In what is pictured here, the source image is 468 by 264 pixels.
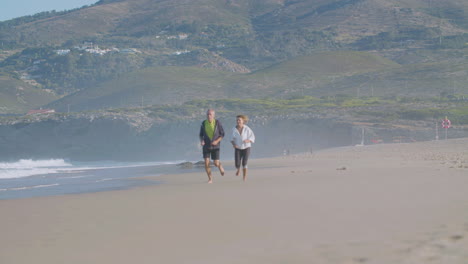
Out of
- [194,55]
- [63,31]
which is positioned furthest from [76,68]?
[63,31]

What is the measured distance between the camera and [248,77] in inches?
3580

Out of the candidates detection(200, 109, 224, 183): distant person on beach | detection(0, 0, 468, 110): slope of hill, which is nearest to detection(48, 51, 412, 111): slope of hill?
detection(0, 0, 468, 110): slope of hill

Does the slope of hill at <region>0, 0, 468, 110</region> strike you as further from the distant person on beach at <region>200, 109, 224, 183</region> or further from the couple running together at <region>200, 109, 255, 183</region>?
the distant person on beach at <region>200, 109, 224, 183</region>

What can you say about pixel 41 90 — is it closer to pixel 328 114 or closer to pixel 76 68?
pixel 76 68

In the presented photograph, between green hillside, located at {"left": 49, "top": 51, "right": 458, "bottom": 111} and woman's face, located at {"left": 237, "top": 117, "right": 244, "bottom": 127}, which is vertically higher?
green hillside, located at {"left": 49, "top": 51, "right": 458, "bottom": 111}

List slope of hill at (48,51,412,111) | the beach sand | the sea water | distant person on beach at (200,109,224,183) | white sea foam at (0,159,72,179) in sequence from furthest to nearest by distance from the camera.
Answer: slope of hill at (48,51,412,111)
white sea foam at (0,159,72,179)
the sea water
distant person on beach at (200,109,224,183)
the beach sand

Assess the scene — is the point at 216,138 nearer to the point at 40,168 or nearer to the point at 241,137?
the point at 241,137

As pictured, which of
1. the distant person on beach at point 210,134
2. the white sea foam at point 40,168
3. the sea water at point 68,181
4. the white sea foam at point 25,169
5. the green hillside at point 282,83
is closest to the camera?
the distant person on beach at point 210,134

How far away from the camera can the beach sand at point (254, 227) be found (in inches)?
196

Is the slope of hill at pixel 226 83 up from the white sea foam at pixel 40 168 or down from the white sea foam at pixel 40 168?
up

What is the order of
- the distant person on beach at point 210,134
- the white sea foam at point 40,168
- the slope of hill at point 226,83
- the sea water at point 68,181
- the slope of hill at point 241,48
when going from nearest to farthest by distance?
the distant person on beach at point 210,134 < the sea water at point 68,181 < the white sea foam at point 40,168 < the slope of hill at point 226,83 < the slope of hill at point 241,48

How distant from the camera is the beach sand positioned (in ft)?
16.4

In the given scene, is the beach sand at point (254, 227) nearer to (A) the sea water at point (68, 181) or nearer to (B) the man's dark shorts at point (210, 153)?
(B) the man's dark shorts at point (210, 153)

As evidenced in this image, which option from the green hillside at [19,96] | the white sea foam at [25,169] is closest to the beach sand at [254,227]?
the white sea foam at [25,169]
